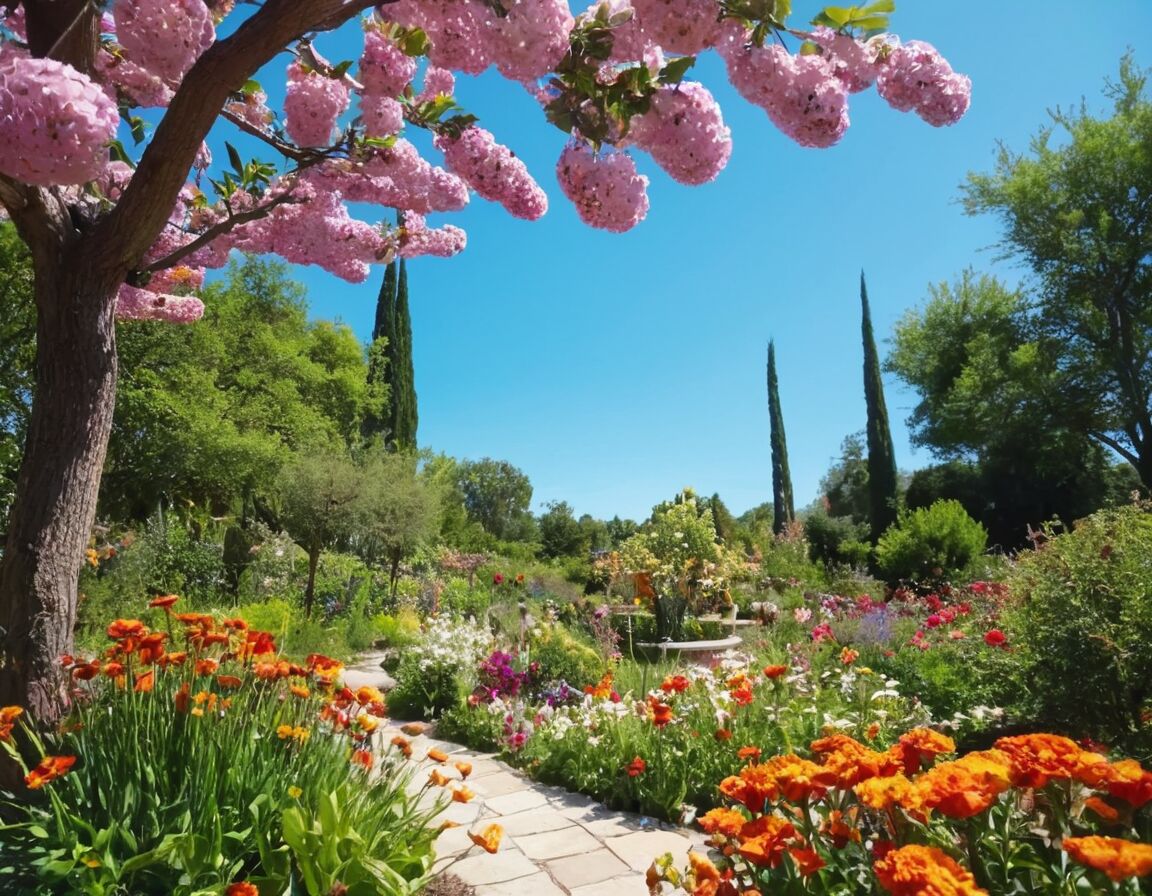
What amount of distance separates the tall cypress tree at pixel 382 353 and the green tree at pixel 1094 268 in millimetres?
19255

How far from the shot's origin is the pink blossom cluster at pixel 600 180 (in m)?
2.15

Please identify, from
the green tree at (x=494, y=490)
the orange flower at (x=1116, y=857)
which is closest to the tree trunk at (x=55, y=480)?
the orange flower at (x=1116, y=857)

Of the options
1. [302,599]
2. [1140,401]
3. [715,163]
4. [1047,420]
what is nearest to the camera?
[715,163]

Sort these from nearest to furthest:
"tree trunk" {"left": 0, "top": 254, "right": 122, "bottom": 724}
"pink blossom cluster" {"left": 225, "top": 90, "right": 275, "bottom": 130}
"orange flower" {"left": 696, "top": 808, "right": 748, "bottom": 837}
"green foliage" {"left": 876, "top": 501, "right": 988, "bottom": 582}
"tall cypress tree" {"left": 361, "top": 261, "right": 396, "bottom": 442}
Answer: "orange flower" {"left": 696, "top": 808, "right": 748, "bottom": 837}, "tree trunk" {"left": 0, "top": 254, "right": 122, "bottom": 724}, "pink blossom cluster" {"left": 225, "top": 90, "right": 275, "bottom": 130}, "green foliage" {"left": 876, "top": 501, "right": 988, "bottom": 582}, "tall cypress tree" {"left": 361, "top": 261, "right": 396, "bottom": 442}

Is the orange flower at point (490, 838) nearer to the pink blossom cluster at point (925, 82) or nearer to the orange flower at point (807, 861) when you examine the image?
the orange flower at point (807, 861)

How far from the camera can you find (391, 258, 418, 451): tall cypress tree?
2539 centimetres

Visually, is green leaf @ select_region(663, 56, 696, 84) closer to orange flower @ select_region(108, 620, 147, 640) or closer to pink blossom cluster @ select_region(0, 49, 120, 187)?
pink blossom cluster @ select_region(0, 49, 120, 187)

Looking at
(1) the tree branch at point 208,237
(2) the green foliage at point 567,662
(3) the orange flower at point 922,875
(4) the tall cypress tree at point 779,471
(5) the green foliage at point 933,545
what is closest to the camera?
(3) the orange flower at point 922,875

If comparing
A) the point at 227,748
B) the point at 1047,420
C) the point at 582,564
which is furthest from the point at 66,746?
the point at 1047,420

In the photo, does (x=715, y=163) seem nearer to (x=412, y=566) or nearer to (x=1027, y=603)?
(x=1027, y=603)

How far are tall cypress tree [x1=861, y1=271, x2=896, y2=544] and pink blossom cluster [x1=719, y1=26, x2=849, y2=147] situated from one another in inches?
833

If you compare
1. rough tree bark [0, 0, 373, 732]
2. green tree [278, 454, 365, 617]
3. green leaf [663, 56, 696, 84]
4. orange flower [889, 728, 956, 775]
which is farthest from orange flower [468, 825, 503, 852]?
green tree [278, 454, 365, 617]

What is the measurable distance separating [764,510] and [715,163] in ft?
127

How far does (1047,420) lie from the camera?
66.4 ft
